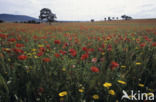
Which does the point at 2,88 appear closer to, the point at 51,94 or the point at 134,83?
the point at 51,94

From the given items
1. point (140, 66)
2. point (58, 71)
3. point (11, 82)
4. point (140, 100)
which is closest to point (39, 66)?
point (58, 71)

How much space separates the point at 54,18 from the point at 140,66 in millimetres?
38013

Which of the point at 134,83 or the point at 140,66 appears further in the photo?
the point at 140,66

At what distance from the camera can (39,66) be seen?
159 centimetres

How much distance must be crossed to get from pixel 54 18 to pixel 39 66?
3782 centimetres

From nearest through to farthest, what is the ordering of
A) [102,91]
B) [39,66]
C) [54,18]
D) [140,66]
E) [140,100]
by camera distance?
[140,100], [102,91], [39,66], [140,66], [54,18]

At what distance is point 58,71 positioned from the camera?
1.61 meters

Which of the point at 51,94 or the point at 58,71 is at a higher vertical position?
the point at 58,71

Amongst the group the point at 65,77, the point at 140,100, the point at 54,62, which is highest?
the point at 54,62

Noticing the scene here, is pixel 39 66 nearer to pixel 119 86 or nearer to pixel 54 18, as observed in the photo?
pixel 119 86

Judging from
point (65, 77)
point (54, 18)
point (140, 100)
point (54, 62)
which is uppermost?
point (54, 18)

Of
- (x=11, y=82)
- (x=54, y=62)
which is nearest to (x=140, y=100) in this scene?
(x=54, y=62)

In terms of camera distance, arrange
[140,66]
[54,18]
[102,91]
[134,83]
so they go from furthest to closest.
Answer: [54,18]
[140,66]
[134,83]
[102,91]

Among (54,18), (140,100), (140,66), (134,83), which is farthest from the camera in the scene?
(54,18)
